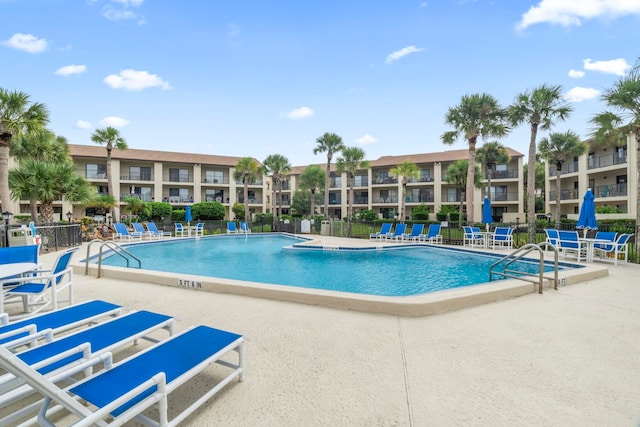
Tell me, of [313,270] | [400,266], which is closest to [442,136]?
[400,266]

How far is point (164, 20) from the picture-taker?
12.5m

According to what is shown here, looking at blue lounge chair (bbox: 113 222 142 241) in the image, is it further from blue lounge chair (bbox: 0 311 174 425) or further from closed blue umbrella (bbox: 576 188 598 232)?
closed blue umbrella (bbox: 576 188 598 232)

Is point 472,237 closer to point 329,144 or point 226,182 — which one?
point 329,144

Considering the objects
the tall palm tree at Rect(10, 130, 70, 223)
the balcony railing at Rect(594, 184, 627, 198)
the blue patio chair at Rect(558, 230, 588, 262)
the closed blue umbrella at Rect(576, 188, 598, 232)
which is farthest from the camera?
the balcony railing at Rect(594, 184, 627, 198)

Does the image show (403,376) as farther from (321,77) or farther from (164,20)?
(321,77)

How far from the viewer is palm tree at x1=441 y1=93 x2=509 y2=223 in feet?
63.0

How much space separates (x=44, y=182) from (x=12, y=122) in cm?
340

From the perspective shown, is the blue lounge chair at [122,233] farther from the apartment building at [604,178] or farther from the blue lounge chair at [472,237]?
the apartment building at [604,178]

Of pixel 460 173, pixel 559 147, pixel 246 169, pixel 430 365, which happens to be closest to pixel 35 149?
pixel 246 169

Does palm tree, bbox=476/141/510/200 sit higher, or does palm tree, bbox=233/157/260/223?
palm tree, bbox=476/141/510/200

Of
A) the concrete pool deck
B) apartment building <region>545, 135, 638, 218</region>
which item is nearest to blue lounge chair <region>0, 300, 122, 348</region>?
the concrete pool deck

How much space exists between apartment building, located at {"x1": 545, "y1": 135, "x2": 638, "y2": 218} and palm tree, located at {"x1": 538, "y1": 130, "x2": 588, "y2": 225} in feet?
5.97

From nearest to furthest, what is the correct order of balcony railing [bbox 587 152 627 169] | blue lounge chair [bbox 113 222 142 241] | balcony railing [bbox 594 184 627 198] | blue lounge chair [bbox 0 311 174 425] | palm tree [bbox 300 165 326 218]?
blue lounge chair [bbox 0 311 174 425], blue lounge chair [bbox 113 222 142 241], balcony railing [bbox 594 184 627 198], balcony railing [bbox 587 152 627 169], palm tree [bbox 300 165 326 218]

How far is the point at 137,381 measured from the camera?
1847 mm
